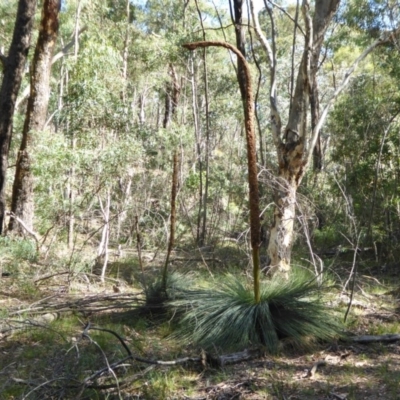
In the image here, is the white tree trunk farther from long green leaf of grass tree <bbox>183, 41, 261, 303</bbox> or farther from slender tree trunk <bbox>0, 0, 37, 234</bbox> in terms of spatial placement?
slender tree trunk <bbox>0, 0, 37, 234</bbox>

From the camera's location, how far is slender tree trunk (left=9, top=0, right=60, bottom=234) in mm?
9789

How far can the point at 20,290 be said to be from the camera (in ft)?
24.8

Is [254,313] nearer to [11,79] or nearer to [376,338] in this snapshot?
[376,338]

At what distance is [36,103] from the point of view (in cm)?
1012

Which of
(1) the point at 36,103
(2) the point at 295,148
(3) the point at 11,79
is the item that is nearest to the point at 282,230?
(2) the point at 295,148

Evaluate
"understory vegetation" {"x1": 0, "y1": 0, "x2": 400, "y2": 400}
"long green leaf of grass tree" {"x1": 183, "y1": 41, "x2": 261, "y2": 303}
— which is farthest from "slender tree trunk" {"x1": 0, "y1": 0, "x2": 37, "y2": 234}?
"long green leaf of grass tree" {"x1": 183, "y1": 41, "x2": 261, "y2": 303}

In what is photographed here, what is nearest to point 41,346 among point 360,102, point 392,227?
point 392,227

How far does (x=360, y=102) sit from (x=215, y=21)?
38.5ft

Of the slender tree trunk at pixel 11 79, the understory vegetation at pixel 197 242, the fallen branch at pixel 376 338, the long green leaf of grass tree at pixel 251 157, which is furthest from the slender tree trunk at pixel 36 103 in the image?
the fallen branch at pixel 376 338

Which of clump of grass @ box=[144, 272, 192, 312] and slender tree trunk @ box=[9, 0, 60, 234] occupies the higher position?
slender tree trunk @ box=[9, 0, 60, 234]

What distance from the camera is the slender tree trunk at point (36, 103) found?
979 cm

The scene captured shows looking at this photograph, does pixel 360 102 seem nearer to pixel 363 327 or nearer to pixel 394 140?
pixel 394 140

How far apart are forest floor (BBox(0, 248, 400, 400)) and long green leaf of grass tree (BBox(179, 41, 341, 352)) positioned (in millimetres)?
A: 171

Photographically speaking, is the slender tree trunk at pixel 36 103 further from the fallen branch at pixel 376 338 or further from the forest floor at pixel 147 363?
the fallen branch at pixel 376 338
